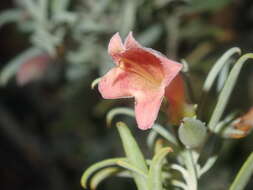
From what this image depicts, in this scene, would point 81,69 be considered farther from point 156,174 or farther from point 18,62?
point 156,174

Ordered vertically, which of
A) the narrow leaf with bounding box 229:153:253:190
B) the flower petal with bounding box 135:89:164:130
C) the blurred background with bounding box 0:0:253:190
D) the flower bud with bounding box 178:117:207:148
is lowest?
the narrow leaf with bounding box 229:153:253:190

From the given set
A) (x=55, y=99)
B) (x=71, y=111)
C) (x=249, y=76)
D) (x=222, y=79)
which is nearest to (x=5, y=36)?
(x=55, y=99)

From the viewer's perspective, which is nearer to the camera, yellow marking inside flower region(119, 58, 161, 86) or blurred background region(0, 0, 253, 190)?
yellow marking inside flower region(119, 58, 161, 86)

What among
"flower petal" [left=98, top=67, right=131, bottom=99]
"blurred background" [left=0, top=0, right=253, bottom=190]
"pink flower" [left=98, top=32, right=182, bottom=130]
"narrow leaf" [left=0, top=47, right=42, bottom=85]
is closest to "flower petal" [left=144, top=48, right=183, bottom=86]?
"pink flower" [left=98, top=32, right=182, bottom=130]

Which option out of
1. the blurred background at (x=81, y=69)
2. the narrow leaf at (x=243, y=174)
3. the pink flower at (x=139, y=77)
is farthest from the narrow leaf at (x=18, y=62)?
the narrow leaf at (x=243, y=174)

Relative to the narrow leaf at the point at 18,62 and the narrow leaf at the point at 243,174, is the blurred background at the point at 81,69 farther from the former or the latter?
the narrow leaf at the point at 243,174

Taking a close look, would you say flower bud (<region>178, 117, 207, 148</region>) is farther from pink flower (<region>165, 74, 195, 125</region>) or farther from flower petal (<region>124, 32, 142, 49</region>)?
flower petal (<region>124, 32, 142, 49</region>)
